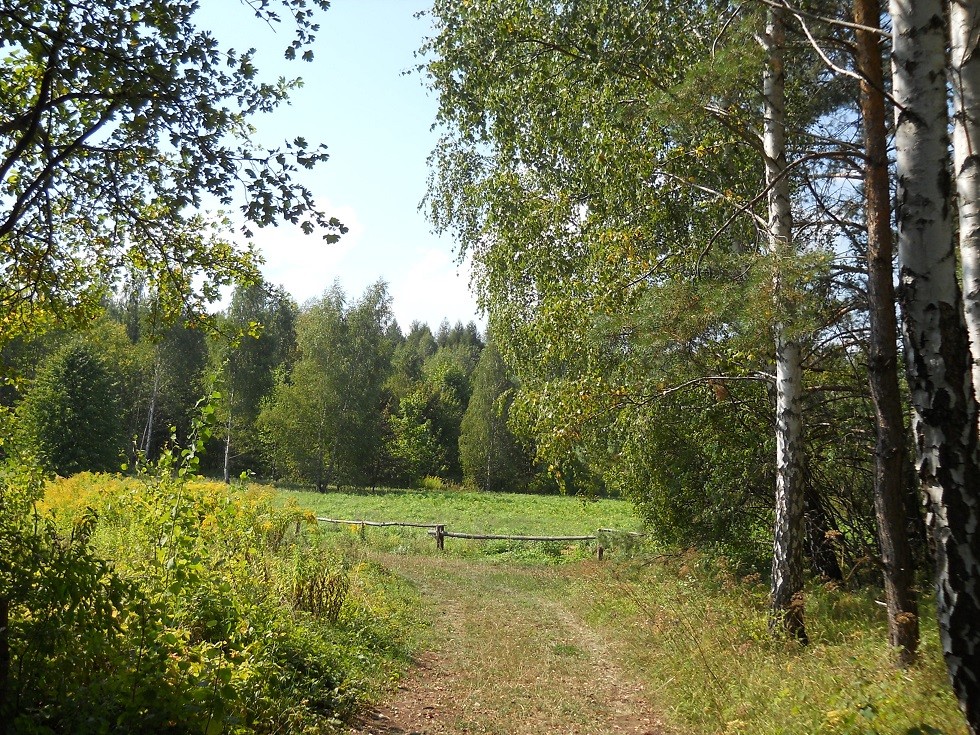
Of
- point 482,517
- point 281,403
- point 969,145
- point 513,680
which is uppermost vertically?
point 281,403

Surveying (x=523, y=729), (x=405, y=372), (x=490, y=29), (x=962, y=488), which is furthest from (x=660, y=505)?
(x=405, y=372)

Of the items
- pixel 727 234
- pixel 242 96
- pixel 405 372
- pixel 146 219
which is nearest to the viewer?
pixel 242 96

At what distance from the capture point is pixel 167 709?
13.6 feet

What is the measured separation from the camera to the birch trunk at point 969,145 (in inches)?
154

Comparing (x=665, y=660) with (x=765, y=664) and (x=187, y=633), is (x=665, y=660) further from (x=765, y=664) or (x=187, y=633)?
(x=187, y=633)

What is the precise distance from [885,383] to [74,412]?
A: 117 ft

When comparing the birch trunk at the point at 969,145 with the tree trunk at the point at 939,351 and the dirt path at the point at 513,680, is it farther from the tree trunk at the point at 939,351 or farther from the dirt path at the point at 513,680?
the dirt path at the point at 513,680

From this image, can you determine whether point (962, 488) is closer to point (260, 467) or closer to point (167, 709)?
point (167, 709)

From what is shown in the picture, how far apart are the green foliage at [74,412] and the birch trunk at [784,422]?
33.1 meters

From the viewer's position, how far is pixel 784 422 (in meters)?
7.63

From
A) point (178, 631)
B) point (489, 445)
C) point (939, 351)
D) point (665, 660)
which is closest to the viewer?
point (939, 351)

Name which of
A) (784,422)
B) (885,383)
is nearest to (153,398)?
(784,422)

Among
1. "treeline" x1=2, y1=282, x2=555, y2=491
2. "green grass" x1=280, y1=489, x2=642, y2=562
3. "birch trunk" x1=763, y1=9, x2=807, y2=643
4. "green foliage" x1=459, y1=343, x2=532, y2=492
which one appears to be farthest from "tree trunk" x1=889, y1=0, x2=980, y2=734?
"green foliage" x1=459, y1=343, x2=532, y2=492

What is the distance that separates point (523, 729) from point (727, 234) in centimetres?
681
